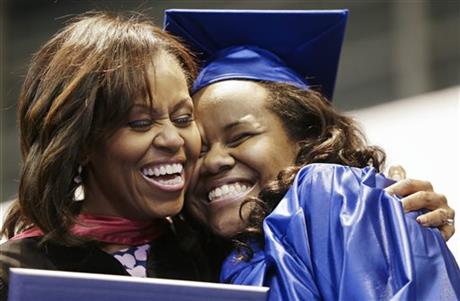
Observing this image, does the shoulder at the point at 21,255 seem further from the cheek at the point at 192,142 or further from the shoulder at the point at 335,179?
the shoulder at the point at 335,179

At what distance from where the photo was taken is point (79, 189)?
2.78 meters

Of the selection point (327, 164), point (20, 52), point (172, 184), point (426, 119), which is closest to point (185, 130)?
point (172, 184)

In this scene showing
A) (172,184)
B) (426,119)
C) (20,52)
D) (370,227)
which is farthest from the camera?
(20,52)

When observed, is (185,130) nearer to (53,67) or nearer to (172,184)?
(172,184)

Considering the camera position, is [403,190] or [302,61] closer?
[403,190]

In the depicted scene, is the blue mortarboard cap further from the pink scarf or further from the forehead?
the pink scarf

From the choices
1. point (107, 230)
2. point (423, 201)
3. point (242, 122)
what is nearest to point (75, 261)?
point (107, 230)

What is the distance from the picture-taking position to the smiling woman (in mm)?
2654

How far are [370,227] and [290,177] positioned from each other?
248 millimetres

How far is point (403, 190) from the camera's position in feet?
8.59

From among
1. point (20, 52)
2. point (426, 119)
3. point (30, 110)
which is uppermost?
point (30, 110)

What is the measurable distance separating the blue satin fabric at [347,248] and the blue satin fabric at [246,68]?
332 millimetres

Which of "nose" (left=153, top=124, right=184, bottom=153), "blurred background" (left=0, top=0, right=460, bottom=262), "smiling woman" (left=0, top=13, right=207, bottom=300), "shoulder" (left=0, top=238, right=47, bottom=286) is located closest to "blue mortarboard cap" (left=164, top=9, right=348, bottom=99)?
"smiling woman" (left=0, top=13, right=207, bottom=300)

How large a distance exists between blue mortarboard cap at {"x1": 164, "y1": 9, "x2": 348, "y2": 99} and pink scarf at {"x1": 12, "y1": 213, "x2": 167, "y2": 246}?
1.35 feet
